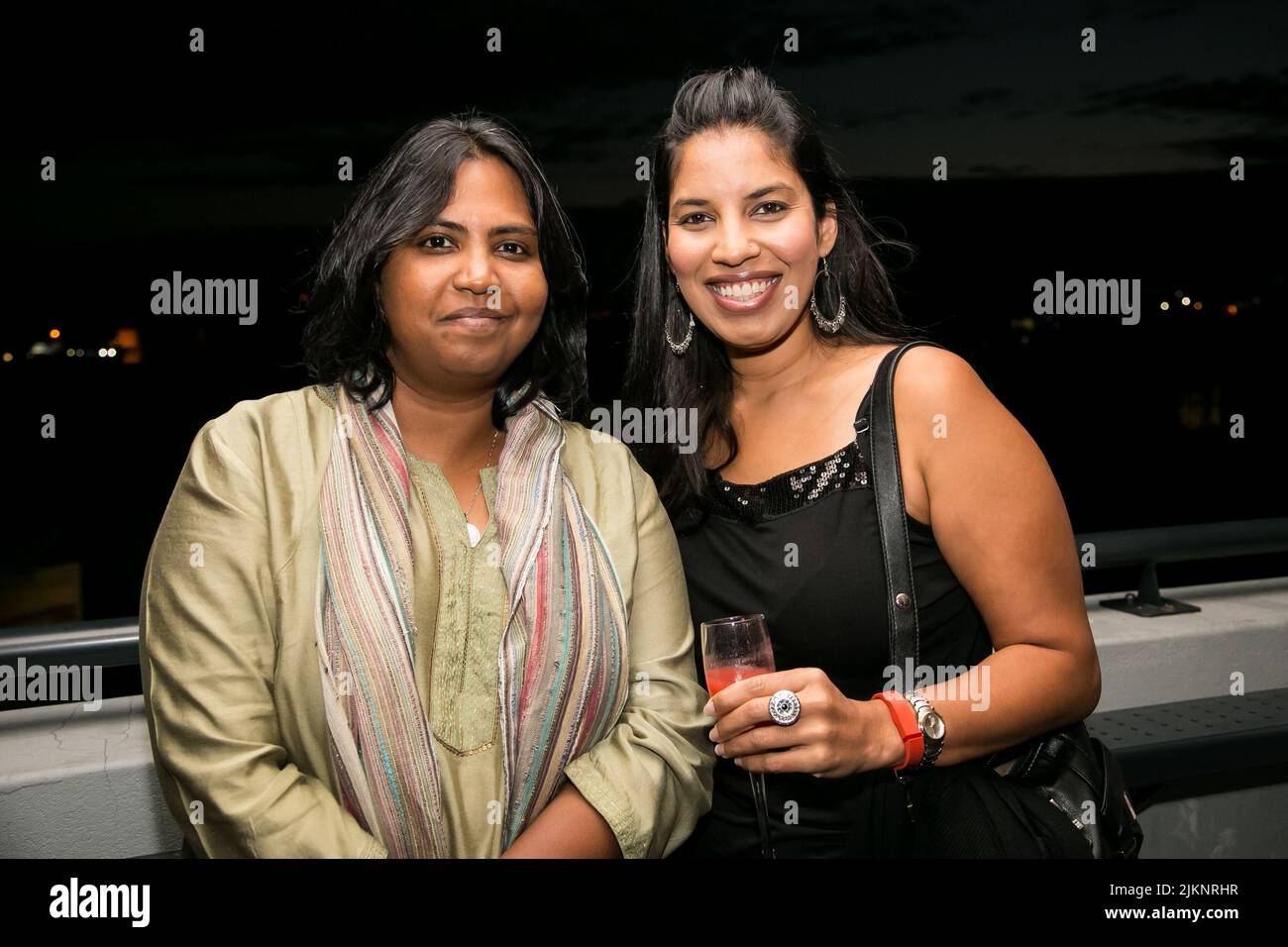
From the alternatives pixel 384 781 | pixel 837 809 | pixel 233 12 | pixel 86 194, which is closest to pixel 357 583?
pixel 384 781

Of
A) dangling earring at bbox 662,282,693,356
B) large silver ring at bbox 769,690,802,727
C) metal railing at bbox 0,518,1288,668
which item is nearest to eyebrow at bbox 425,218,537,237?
dangling earring at bbox 662,282,693,356

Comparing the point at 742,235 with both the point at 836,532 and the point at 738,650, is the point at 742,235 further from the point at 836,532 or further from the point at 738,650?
the point at 738,650

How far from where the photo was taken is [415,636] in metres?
1.67

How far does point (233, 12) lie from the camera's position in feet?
24.7

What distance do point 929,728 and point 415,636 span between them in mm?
888

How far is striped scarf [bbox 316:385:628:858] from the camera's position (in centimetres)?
160

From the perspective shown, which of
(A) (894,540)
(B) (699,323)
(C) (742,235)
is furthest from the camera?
(B) (699,323)

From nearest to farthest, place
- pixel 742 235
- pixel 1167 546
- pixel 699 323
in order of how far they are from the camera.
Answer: pixel 742 235
pixel 699 323
pixel 1167 546

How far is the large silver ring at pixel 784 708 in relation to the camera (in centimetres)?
154

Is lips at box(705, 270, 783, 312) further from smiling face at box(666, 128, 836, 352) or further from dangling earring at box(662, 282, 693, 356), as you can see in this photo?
dangling earring at box(662, 282, 693, 356)

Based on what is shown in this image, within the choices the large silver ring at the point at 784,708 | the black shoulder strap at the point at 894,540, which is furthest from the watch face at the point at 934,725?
the large silver ring at the point at 784,708

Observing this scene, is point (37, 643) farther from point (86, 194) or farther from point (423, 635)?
point (86, 194)

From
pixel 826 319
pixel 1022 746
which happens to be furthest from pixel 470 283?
pixel 1022 746

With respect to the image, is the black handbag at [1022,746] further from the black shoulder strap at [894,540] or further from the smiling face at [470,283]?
the smiling face at [470,283]
